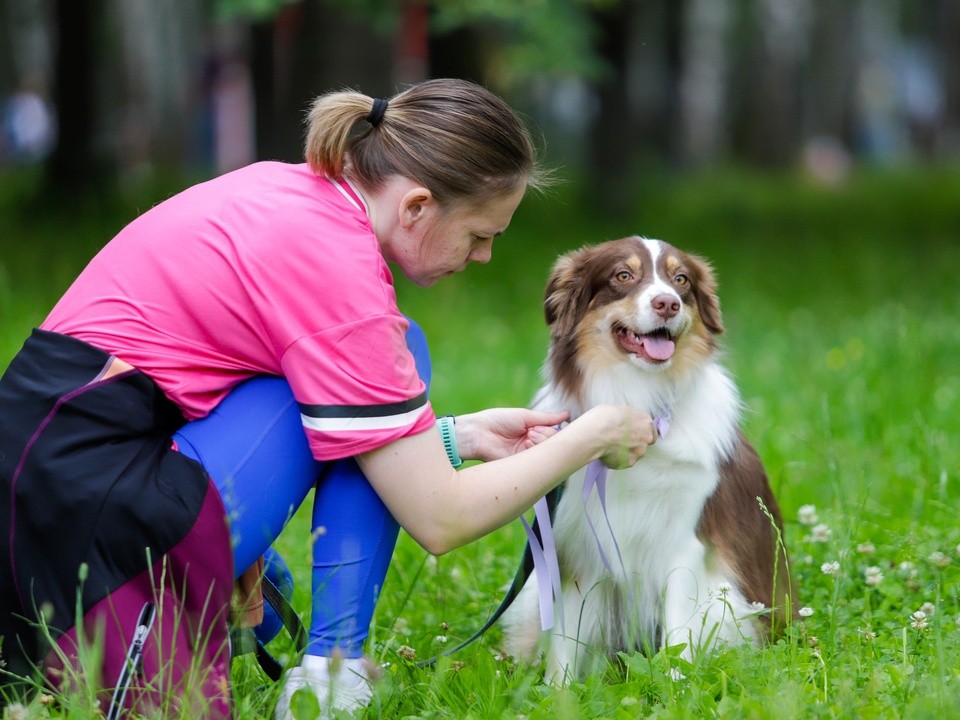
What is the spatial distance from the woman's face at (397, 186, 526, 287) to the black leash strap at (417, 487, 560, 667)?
2.61 feet

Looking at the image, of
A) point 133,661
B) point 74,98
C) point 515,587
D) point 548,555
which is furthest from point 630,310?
point 74,98

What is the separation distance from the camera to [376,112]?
276cm

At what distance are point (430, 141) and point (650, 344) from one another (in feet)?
3.33

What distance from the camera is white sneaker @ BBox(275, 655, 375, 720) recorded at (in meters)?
2.69

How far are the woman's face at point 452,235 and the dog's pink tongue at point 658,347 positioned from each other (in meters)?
0.68

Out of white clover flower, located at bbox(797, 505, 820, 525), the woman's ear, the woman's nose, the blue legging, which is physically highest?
the woman's ear

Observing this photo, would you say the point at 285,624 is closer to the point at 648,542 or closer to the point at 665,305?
the point at 648,542

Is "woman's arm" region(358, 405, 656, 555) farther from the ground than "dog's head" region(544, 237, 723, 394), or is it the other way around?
"dog's head" region(544, 237, 723, 394)

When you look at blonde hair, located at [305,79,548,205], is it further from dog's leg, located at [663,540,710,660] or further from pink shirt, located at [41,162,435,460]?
dog's leg, located at [663,540,710,660]

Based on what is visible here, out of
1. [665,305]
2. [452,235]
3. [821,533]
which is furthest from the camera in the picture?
[821,533]

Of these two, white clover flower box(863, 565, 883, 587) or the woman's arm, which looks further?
white clover flower box(863, 565, 883, 587)

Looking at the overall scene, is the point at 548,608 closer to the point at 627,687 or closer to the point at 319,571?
the point at 627,687

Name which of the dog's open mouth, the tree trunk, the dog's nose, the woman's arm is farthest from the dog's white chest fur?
the tree trunk

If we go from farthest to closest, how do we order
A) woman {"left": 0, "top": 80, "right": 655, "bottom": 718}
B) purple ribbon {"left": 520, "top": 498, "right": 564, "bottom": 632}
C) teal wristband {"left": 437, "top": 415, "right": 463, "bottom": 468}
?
purple ribbon {"left": 520, "top": 498, "right": 564, "bottom": 632} → teal wristband {"left": 437, "top": 415, "right": 463, "bottom": 468} → woman {"left": 0, "top": 80, "right": 655, "bottom": 718}
